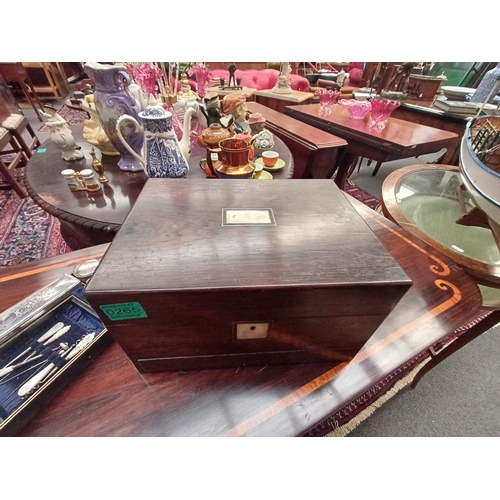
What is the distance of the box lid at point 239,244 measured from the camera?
1.14 feet

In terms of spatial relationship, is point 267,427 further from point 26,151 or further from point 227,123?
point 26,151

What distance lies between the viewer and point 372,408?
0.92m

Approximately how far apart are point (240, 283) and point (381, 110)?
1.72m

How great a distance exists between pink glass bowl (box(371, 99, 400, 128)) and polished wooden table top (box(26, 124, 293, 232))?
877 millimetres

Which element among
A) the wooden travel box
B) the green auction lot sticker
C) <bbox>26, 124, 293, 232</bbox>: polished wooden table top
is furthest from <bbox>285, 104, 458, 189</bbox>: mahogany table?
the green auction lot sticker

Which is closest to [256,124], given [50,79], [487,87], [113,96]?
[113,96]

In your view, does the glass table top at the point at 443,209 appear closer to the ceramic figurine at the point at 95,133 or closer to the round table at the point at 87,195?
the round table at the point at 87,195

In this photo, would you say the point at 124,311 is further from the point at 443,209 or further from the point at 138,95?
the point at 443,209

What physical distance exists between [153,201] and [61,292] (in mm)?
252

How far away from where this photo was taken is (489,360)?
3.74 feet

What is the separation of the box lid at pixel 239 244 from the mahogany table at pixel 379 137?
1145 millimetres

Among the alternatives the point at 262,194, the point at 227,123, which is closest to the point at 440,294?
the point at 262,194

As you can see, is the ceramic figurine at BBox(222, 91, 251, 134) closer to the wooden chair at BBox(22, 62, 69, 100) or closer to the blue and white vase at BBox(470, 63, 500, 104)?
the blue and white vase at BBox(470, 63, 500, 104)

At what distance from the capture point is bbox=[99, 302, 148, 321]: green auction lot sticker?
34 centimetres
